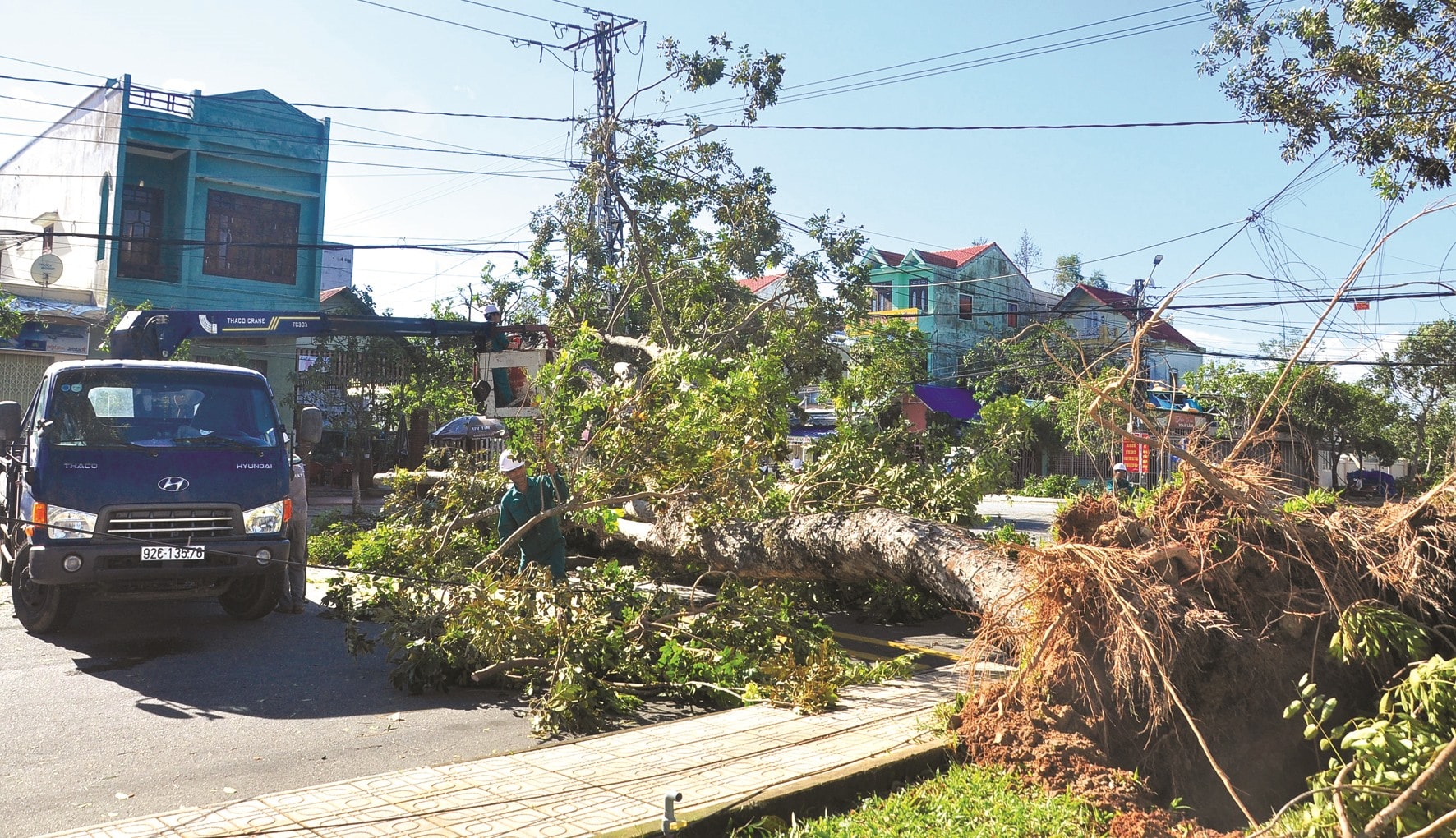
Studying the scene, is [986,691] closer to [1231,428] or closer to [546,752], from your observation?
[546,752]

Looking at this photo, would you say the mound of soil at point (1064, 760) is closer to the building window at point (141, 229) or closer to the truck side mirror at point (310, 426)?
the truck side mirror at point (310, 426)

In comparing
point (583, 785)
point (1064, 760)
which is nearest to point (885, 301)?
point (1064, 760)

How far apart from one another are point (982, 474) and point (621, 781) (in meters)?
6.66

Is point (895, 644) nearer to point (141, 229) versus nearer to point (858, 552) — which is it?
point (858, 552)

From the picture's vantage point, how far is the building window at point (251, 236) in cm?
2659

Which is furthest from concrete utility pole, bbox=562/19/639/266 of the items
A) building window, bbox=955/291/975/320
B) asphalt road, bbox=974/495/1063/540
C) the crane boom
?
building window, bbox=955/291/975/320

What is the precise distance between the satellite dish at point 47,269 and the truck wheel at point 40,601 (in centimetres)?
1899

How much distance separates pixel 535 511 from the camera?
8.87 meters

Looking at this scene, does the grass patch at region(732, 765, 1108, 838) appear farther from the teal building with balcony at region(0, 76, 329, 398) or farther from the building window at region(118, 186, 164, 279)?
the building window at region(118, 186, 164, 279)

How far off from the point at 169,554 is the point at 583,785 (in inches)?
195

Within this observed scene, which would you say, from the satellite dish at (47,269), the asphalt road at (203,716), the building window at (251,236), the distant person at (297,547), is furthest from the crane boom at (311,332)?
the satellite dish at (47,269)

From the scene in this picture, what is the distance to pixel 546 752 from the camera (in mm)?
5484

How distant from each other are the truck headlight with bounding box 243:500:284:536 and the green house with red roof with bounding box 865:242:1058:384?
33.5m

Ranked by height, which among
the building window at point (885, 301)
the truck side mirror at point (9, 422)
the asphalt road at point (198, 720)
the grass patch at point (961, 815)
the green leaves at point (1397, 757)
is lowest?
the asphalt road at point (198, 720)
